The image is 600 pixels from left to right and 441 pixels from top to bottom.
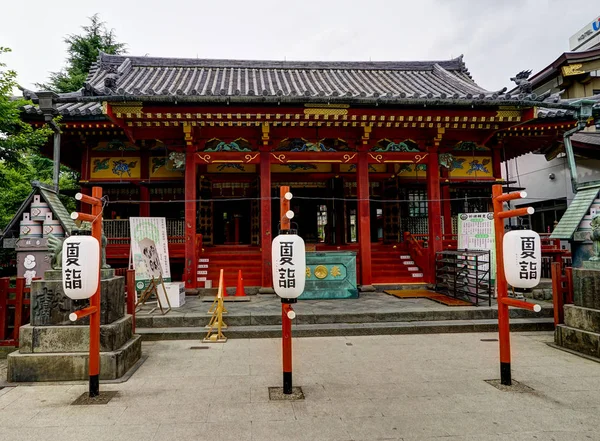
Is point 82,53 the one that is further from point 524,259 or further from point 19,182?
point 524,259

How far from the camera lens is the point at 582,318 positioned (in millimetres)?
5898

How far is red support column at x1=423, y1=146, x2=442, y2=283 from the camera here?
10719mm

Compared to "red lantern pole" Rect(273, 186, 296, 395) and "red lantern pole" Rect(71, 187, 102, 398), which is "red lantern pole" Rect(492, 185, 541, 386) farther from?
"red lantern pole" Rect(71, 187, 102, 398)

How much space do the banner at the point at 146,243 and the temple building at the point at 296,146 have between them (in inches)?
49.7

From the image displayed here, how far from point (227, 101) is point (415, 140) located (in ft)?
19.2

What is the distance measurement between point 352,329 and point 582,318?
3.96 m

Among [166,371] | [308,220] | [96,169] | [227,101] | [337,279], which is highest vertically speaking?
[227,101]

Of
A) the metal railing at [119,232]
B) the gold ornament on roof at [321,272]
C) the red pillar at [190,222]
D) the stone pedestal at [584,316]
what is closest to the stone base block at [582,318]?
the stone pedestal at [584,316]

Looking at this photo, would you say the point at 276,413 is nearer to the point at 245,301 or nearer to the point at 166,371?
the point at 166,371

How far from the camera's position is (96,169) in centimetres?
1170

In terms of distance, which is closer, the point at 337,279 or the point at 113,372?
the point at 113,372

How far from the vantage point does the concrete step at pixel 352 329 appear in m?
6.88

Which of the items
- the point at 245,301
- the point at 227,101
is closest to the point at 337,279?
the point at 245,301

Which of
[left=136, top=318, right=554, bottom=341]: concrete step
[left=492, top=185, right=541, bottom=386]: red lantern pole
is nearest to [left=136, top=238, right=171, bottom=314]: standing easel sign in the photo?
[left=136, top=318, right=554, bottom=341]: concrete step
